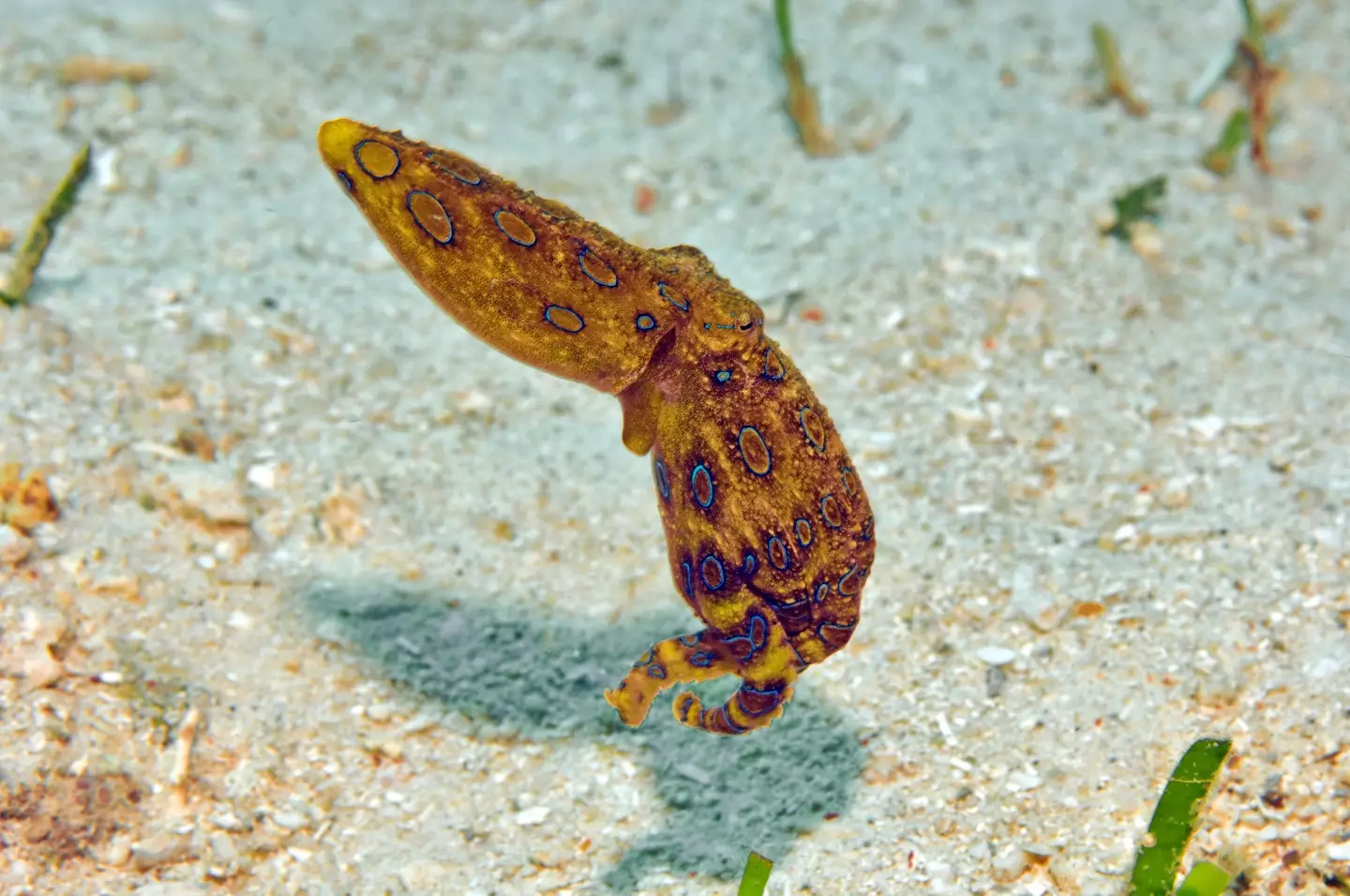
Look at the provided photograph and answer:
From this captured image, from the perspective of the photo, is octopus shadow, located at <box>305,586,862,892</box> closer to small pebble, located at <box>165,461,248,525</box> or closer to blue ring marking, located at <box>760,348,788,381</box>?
small pebble, located at <box>165,461,248,525</box>

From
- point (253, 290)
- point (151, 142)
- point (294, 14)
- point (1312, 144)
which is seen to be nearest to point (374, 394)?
point (253, 290)

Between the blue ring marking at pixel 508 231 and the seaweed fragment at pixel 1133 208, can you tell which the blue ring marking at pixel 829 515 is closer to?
the blue ring marking at pixel 508 231

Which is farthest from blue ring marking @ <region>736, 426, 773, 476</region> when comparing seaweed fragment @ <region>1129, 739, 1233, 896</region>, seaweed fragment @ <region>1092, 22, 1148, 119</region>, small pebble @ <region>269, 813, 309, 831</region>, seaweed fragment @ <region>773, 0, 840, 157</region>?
seaweed fragment @ <region>1092, 22, 1148, 119</region>

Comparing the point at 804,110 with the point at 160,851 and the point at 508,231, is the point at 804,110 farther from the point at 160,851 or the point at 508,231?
the point at 160,851

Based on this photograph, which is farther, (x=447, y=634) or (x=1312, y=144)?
(x=1312, y=144)

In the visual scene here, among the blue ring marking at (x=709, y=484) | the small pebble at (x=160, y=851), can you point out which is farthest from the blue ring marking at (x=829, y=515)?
the small pebble at (x=160, y=851)

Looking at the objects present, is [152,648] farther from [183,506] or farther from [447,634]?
[447,634]
